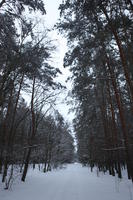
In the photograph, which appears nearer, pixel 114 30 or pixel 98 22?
pixel 114 30

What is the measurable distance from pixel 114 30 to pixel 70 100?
7088mm

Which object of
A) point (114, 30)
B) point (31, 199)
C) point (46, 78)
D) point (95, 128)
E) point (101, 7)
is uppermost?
point (101, 7)

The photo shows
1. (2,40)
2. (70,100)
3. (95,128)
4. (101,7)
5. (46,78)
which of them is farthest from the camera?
(95,128)

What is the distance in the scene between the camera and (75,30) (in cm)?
1000

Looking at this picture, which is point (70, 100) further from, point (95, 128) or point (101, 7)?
point (95, 128)

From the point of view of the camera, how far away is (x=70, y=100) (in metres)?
14.6

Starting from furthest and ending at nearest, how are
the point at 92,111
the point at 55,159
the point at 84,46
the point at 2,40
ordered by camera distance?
the point at 55,159
the point at 92,111
the point at 84,46
the point at 2,40

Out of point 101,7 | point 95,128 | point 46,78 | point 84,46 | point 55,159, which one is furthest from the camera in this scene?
point 55,159

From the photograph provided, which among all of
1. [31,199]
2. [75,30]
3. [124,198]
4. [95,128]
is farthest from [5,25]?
[95,128]

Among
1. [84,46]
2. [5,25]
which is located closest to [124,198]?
[84,46]

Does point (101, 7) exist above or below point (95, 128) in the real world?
above

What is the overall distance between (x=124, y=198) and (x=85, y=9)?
27.0 feet

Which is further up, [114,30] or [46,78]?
[114,30]

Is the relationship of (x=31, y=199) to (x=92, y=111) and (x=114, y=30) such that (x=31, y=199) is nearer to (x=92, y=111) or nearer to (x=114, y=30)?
(x=114, y=30)
